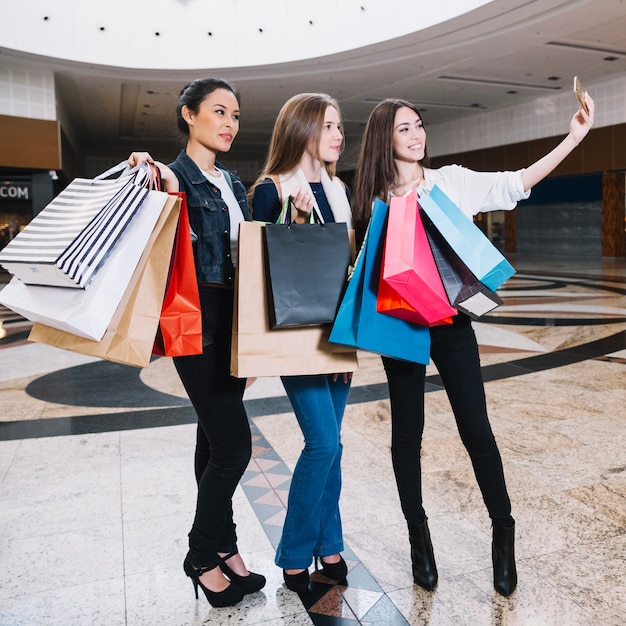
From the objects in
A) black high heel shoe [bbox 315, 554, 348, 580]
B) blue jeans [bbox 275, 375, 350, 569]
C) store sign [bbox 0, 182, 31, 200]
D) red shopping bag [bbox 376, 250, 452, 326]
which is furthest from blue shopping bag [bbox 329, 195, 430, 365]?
store sign [bbox 0, 182, 31, 200]

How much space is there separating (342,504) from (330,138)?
5.22ft

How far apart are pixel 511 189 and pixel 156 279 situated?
1.17 meters

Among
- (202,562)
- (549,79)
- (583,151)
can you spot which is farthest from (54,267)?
(583,151)

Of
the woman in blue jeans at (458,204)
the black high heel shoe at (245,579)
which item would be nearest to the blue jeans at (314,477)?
the black high heel shoe at (245,579)

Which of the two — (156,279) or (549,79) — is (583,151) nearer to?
(549,79)

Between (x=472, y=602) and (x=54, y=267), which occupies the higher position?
(x=54, y=267)

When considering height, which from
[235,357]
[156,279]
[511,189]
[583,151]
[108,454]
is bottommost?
[108,454]

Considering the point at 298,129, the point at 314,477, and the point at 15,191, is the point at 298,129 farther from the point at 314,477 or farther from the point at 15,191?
the point at 15,191

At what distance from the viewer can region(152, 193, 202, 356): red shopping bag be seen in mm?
1765

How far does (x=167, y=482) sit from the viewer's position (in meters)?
3.13

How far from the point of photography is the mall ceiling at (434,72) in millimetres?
12977

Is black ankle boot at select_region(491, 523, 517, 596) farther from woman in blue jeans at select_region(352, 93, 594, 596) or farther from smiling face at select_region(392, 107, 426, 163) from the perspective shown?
smiling face at select_region(392, 107, 426, 163)

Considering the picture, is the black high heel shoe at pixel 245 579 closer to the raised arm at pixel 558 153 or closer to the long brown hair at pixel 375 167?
the long brown hair at pixel 375 167

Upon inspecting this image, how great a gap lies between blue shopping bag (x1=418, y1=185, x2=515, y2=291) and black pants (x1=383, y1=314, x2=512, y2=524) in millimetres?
267
